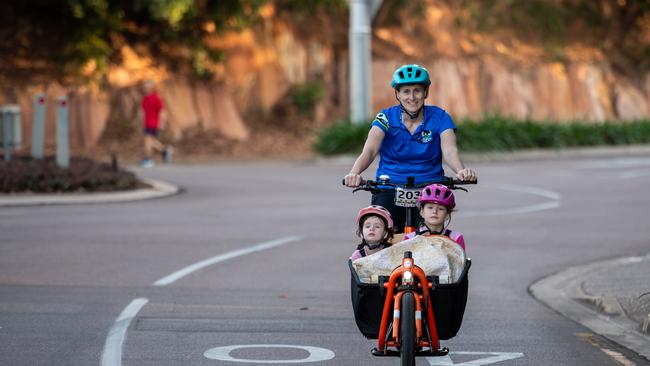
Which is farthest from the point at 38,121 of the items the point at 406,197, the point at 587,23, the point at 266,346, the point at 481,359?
the point at 587,23

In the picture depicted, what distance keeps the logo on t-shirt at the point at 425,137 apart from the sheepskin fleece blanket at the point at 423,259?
3.20ft

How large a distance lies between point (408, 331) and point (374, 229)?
861mm

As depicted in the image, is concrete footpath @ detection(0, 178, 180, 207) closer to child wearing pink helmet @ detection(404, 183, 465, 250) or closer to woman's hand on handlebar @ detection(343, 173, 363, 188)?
woman's hand on handlebar @ detection(343, 173, 363, 188)

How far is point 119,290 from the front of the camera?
11031 mm

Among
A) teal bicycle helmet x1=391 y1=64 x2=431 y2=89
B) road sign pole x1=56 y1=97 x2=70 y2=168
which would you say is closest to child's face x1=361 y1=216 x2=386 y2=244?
teal bicycle helmet x1=391 y1=64 x2=431 y2=89

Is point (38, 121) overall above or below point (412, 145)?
above

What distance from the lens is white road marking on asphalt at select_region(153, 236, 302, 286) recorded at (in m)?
11.7

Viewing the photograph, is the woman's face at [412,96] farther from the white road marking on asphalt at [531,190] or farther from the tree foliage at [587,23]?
the tree foliage at [587,23]

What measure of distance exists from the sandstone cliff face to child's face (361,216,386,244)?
967 inches

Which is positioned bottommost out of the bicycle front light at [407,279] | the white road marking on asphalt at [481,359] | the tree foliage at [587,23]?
the white road marking on asphalt at [481,359]

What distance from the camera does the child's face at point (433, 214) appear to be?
7.31m

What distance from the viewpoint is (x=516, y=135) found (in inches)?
1319

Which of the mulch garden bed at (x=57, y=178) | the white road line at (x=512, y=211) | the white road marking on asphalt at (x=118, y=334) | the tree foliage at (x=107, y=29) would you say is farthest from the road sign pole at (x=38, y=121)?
the white road marking on asphalt at (x=118, y=334)

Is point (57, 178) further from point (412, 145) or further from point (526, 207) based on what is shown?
point (412, 145)
